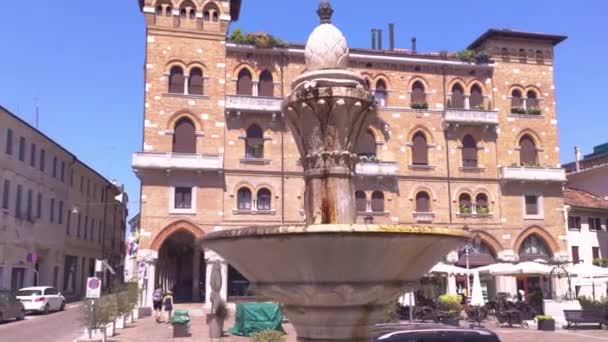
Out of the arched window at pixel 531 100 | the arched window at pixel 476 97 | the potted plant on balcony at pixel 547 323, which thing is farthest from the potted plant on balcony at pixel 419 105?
the potted plant on balcony at pixel 547 323

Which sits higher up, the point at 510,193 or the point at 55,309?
the point at 510,193

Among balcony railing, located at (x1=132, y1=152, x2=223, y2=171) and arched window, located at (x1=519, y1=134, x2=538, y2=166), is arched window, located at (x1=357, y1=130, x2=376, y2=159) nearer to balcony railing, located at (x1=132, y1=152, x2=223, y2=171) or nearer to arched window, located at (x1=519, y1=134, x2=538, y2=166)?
balcony railing, located at (x1=132, y1=152, x2=223, y2=171)

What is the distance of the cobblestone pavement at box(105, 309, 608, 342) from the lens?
1911cm

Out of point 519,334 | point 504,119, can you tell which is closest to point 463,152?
point 504,119

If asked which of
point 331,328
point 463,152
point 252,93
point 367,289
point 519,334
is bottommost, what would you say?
point 519,334

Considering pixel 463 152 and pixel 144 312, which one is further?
pixel 463 152

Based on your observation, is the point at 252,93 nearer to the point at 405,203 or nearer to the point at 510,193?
the point at 405,203

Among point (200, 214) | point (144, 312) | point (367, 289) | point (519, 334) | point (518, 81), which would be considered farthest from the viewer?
point (518, 81)

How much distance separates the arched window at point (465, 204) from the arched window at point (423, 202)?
1.88 m

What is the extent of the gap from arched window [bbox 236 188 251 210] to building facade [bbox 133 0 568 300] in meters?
0.05

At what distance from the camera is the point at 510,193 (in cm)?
3431

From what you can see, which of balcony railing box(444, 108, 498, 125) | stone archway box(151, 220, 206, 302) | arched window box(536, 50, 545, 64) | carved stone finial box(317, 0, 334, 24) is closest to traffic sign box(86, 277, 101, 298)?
carved stone finial box(317, 0, 334, 24)

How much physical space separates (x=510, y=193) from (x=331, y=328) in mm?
30426

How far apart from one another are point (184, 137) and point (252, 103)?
161 inches
